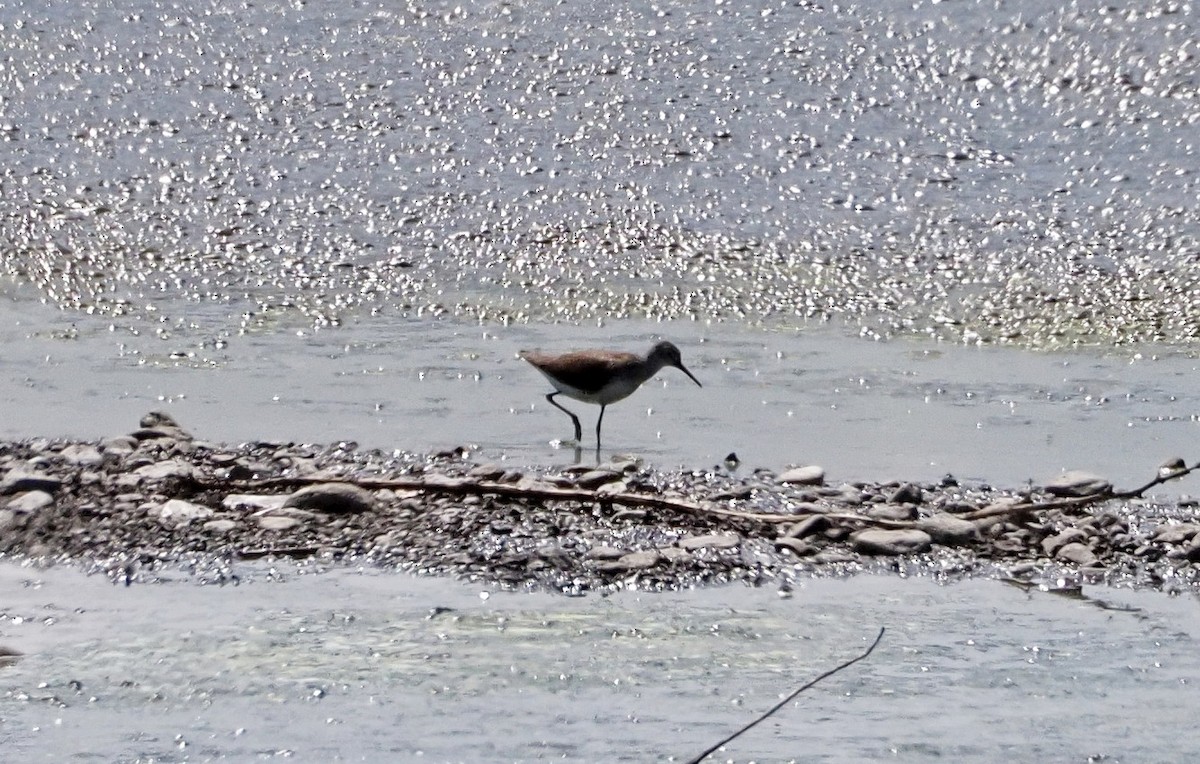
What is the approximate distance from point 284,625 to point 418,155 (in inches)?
274

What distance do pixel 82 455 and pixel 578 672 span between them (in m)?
3.14

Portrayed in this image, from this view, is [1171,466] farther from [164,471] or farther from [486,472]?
[164,471]

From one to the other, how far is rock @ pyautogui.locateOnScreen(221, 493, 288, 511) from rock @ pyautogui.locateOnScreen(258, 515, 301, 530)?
0.15 meters

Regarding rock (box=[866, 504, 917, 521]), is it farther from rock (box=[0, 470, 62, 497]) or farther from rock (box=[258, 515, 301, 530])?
rock (box=[0, 470, 62, 497])

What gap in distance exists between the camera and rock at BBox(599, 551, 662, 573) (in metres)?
6.05

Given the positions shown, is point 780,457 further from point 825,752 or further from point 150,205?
point 150,205

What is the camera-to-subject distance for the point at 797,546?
20.8 feet

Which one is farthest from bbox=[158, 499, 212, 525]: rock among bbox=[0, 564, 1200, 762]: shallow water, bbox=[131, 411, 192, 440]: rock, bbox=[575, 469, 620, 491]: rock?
bbox=[575, 469, 620, 491]: rock

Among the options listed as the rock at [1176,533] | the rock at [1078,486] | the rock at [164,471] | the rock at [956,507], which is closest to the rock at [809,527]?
the rock at [956,507]

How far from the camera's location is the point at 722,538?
6.34m

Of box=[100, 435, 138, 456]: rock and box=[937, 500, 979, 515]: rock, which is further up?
box=[100, 435, 138, 456]: rock

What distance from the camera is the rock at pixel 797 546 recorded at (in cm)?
632

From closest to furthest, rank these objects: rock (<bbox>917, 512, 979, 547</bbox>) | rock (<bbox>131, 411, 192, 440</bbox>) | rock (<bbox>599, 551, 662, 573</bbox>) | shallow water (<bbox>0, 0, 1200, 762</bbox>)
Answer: shallow water (<bbox>0, 0, 1200, 762</bbox>), rock (<bbox>599, 551, 662, 573</bbox>), rock (<bbox>917, 512, 979, 547</bbox>), rock (<bbox>131, 411, 192, 440</bbox>)

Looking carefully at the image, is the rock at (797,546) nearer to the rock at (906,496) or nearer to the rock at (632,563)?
the rock at (632,563)
